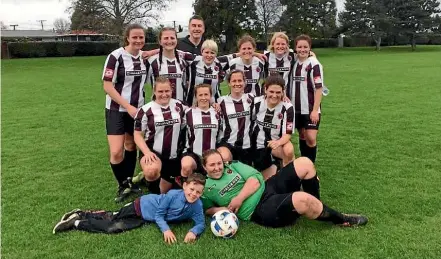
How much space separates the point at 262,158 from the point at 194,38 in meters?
1.58

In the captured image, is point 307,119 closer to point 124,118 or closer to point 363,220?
point 363,220

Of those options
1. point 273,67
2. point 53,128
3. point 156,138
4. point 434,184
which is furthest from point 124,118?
point 53,128

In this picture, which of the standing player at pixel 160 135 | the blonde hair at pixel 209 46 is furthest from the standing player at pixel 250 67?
the standing player at pixel 160 135

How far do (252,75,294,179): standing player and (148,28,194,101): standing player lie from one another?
2.84 feet

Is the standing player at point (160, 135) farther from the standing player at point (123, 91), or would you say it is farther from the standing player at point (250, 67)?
the standing player at point (250, 67)

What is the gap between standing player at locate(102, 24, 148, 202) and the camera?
4.59 metres

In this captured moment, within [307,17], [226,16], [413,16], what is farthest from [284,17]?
[413,16]

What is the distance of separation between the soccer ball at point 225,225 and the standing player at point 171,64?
5.45ft

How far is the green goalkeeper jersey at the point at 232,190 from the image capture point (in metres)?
3.96

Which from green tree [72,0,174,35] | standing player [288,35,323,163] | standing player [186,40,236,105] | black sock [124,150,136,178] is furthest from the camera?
green tree [72,0,174,35]

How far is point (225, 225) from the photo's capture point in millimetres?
3650

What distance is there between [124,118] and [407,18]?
48408mm

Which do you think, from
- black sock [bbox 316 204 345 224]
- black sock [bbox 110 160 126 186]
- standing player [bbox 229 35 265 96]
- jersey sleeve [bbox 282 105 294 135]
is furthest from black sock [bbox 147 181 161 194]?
black sock [bbox 316 204 345 224]

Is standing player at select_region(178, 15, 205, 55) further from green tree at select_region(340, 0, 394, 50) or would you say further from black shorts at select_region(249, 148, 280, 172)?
green tree at select_region(340, 0, 394, 50)
